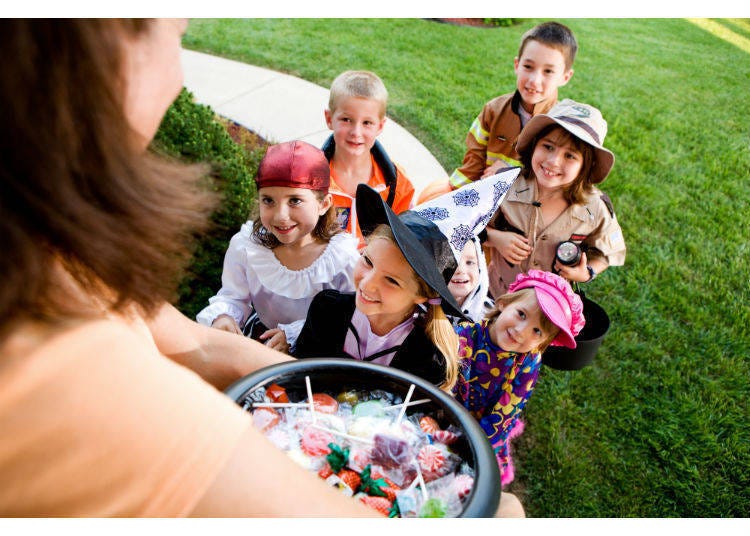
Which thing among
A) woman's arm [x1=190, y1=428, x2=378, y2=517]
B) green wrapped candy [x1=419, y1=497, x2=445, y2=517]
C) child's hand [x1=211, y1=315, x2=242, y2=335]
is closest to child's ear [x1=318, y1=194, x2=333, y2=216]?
child's hand [x1=211, y1=315, x2=242, y2=335]

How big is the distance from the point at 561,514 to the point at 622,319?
5.32 ft

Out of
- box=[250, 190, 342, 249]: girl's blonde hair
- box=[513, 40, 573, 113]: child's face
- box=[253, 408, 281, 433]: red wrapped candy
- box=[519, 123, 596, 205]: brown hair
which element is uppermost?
box=[513, 40, 573, 113]: child's face

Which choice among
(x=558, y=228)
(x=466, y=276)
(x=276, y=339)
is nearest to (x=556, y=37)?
(x=558, y=228)

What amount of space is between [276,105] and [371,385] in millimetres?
4787

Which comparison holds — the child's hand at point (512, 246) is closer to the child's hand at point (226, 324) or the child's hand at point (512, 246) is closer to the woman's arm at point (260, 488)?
the child's hand at point (226, 324)

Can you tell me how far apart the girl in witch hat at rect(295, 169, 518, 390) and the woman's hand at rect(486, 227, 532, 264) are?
3.12 feet

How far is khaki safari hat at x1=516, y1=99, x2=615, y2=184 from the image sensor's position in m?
2.93

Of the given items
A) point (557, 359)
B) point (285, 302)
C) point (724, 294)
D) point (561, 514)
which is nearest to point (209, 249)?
point (285, 302)

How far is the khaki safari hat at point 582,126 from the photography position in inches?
115

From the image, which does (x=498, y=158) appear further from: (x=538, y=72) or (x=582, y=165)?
(x=582, y=165)

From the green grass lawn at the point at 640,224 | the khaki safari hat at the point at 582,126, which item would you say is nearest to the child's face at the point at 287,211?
the khaki safari hat at the point at 582,126

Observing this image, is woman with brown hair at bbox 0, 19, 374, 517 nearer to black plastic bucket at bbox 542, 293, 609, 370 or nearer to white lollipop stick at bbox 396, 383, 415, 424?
white lollipop stick at bbox 396, 383, 415, 424

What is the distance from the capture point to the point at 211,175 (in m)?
2.92

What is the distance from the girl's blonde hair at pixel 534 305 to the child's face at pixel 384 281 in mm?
575
